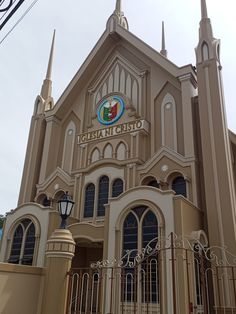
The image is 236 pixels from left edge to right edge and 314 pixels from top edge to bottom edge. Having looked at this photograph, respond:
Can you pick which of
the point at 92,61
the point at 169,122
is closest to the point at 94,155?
the point at 169,122

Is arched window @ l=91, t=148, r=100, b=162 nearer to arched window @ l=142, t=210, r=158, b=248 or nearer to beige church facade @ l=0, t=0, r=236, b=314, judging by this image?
beige church facade @ l=0, t=0, r=236, b=314

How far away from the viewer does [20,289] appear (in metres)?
7.26

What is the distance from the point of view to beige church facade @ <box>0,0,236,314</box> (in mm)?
8781

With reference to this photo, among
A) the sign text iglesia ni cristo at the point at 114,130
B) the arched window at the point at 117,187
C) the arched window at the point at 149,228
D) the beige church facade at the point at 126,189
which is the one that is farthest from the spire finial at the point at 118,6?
the arched window at the point at 149,228

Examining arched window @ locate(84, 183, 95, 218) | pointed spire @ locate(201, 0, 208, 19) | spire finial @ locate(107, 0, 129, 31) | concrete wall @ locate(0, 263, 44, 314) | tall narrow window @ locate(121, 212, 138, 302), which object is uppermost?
spire finial @ locate(107, 0, 129, 31)

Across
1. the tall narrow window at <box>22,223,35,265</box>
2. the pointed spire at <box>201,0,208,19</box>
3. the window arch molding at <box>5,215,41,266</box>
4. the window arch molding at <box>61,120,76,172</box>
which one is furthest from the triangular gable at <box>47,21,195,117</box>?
the tall narrow window at <box>22,223,35,265</box>

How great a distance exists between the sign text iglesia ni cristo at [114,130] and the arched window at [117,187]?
9.37 ft

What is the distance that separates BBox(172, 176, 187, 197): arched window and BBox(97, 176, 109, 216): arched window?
3.43 m

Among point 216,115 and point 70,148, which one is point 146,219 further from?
point 70,148

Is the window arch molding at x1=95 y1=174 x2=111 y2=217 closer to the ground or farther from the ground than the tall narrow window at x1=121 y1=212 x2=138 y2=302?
farther from the ground

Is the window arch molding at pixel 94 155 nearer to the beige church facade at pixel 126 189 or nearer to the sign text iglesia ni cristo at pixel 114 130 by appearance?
the beige church facade at pixel 126 189

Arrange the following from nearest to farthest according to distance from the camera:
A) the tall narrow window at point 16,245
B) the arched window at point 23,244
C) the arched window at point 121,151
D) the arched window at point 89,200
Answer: the arched window at point 23,244 → the tall narrow window at point 16,245 → the arched window at point 89,200 → the arched window at point 121,151

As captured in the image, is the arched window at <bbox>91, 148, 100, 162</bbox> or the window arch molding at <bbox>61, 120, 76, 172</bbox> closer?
the arched window at <bbox>91, 148, 100, 162</bbox>

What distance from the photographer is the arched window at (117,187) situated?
16047mm
